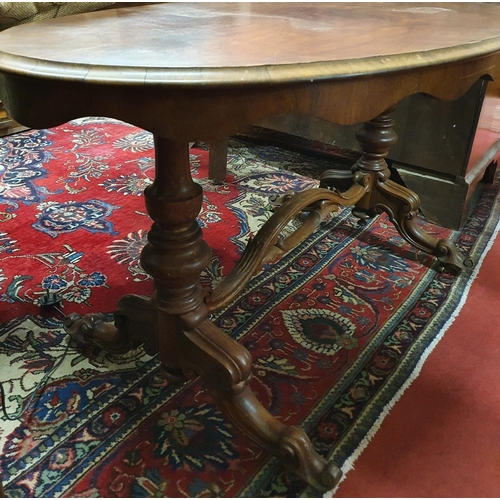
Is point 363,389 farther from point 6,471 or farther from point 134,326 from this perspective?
point 6,471

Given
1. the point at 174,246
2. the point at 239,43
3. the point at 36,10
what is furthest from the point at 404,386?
the point at 36,10

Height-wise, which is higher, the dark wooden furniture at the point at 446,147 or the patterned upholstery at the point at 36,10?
the patterned upholstery at the point at 36,10

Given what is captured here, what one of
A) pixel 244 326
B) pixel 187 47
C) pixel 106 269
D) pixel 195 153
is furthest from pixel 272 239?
pixel 195 153

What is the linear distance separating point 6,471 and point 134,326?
0.26m

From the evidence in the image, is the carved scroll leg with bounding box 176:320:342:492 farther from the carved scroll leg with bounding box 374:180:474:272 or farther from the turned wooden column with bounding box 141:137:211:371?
the carved scroll leg with bounding box 374:180:474:272

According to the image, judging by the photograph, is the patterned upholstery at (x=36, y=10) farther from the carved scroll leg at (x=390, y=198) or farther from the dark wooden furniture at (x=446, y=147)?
the dark wooden furniture at (x=446, y=147)

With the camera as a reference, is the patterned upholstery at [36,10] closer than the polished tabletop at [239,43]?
No

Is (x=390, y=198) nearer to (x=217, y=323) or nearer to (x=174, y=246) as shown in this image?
(x=217, y=323)

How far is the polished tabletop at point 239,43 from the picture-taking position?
448 mm

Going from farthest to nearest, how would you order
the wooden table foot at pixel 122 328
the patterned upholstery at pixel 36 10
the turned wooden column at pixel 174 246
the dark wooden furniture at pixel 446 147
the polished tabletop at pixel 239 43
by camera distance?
the dark wooden furniture at pixel 446 147, the patterned upholstery at pixel 36 10, the wooden table foot at pixel 122 328, the turned wooden column at pixel 174 246, the polished tabletop at pixel 239 43

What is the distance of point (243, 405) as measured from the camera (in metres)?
0.68

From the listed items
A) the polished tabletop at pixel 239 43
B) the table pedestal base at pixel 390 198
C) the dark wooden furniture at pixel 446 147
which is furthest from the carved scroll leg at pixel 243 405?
the dark wooden furniture at pixel 446 147

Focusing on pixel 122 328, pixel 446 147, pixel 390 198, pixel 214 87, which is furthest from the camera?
pixel 446 147

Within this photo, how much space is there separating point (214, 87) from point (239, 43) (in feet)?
0.56
